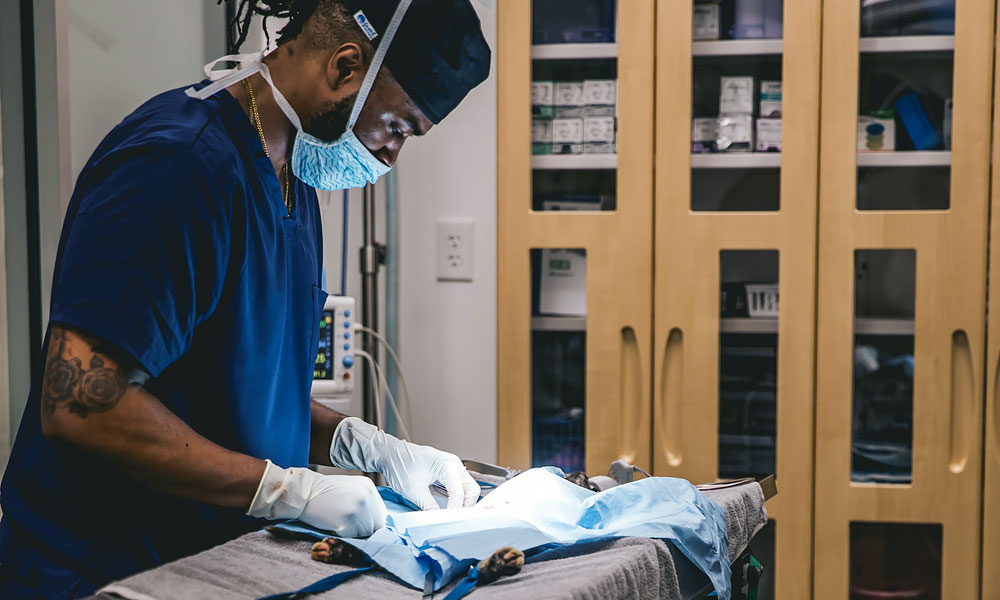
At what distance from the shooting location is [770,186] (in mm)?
2254

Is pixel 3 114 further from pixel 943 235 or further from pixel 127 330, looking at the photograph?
pixel 943 235

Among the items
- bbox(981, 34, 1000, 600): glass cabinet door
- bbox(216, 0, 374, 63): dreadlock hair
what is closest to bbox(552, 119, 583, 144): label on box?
bbox(981, 34, 1000, 600): glass cabinet door

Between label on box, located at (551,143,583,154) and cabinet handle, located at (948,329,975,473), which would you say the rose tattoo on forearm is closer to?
label on box, located at (551,143,583,154)

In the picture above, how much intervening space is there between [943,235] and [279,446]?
1.73 m

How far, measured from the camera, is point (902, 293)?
86.6 inches

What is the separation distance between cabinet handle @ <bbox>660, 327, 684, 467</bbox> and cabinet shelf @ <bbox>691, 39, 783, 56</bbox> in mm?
725

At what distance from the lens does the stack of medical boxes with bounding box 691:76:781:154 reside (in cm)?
220

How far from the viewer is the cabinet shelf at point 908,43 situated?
83.5 inches

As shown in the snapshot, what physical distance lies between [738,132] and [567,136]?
0.44 metres

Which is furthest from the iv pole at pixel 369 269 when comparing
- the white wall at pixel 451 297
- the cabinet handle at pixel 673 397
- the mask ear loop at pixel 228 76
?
the mask ear loop at pixel 228 76

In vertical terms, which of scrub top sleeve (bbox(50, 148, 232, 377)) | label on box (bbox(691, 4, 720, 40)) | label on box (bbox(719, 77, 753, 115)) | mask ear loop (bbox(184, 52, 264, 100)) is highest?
label on box (bbox(691, 4, 720, 40))

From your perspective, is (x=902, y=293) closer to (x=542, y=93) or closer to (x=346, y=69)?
(x=542, y=93)

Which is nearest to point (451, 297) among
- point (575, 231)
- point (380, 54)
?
point (575, 231)

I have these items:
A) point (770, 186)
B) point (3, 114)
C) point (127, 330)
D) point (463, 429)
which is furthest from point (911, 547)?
point (3, 114)
